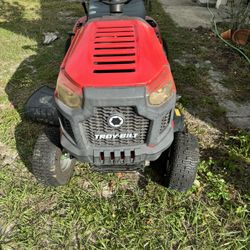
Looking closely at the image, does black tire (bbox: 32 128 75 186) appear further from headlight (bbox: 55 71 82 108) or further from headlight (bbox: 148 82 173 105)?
headlight (bbox: 148 82 173 105)

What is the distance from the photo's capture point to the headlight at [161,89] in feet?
7.09

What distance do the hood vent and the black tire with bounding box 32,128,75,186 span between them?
82 cm

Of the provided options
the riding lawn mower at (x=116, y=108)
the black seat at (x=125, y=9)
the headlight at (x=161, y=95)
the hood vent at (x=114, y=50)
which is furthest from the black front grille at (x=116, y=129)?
the black seat at (x=125, y=9)

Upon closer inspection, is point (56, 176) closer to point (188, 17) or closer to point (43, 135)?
point (43, 135)

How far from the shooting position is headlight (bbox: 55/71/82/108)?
216cm

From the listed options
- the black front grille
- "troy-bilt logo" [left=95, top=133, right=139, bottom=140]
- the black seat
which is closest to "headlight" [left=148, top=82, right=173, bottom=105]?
the black front grille

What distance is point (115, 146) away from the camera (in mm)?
2318

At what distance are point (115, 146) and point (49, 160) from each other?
2.14ft

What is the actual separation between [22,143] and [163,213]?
169cm

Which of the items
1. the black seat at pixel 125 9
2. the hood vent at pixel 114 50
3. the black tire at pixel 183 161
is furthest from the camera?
the black seat at pixel 125 9

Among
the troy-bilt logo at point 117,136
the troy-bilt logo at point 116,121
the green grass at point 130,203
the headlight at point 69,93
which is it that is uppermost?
the headlight at point 69,93

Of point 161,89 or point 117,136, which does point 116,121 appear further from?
point 161,89

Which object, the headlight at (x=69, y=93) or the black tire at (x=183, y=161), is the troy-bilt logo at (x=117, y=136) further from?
the black tire at (x=183, y=161)

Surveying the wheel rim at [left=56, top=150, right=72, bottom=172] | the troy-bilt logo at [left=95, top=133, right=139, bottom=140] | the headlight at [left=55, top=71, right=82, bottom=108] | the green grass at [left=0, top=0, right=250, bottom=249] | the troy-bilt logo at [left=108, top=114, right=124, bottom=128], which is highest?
the headlight at [left=55, top=71, right=82, bottom=108]
